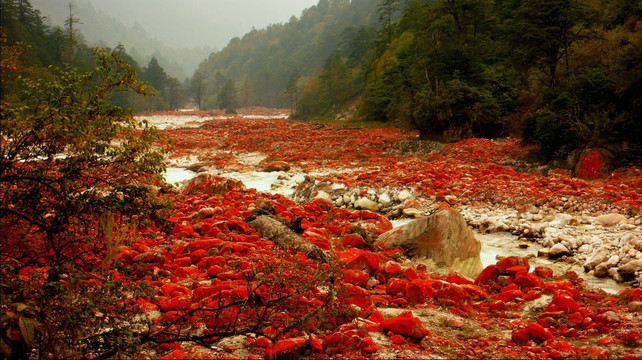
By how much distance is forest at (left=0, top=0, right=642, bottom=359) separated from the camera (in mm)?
3119

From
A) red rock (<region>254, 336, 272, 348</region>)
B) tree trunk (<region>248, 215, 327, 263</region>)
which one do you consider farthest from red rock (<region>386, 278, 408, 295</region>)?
red rock (<region>254, 336, 272, 348</region>)

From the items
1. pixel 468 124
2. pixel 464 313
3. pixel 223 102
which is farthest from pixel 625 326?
pixel 223 102

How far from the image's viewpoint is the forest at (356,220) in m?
3.12

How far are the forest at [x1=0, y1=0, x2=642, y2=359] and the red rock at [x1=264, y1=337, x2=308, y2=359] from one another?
0.02m

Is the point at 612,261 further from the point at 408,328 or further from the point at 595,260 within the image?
the point at 408,328

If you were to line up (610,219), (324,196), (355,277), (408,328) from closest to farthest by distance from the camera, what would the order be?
(408,328) → (355,277) → (610,219) → (324,196)

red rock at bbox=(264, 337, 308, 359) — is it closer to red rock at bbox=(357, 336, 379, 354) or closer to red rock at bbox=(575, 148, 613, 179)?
red rock at bbox=(357, 336, 379, 354)

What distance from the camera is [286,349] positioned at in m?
3.21

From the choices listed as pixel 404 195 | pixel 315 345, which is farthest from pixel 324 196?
pixel 315 345

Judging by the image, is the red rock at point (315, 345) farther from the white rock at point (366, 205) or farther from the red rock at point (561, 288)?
the white rock at point (366, 205)

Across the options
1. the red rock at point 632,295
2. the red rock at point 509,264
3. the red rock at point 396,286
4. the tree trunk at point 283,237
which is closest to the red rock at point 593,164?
the red rock at point 509,264

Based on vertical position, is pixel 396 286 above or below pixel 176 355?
below

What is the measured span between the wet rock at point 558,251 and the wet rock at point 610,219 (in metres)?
1.80

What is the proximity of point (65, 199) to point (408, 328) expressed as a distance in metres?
3.57
